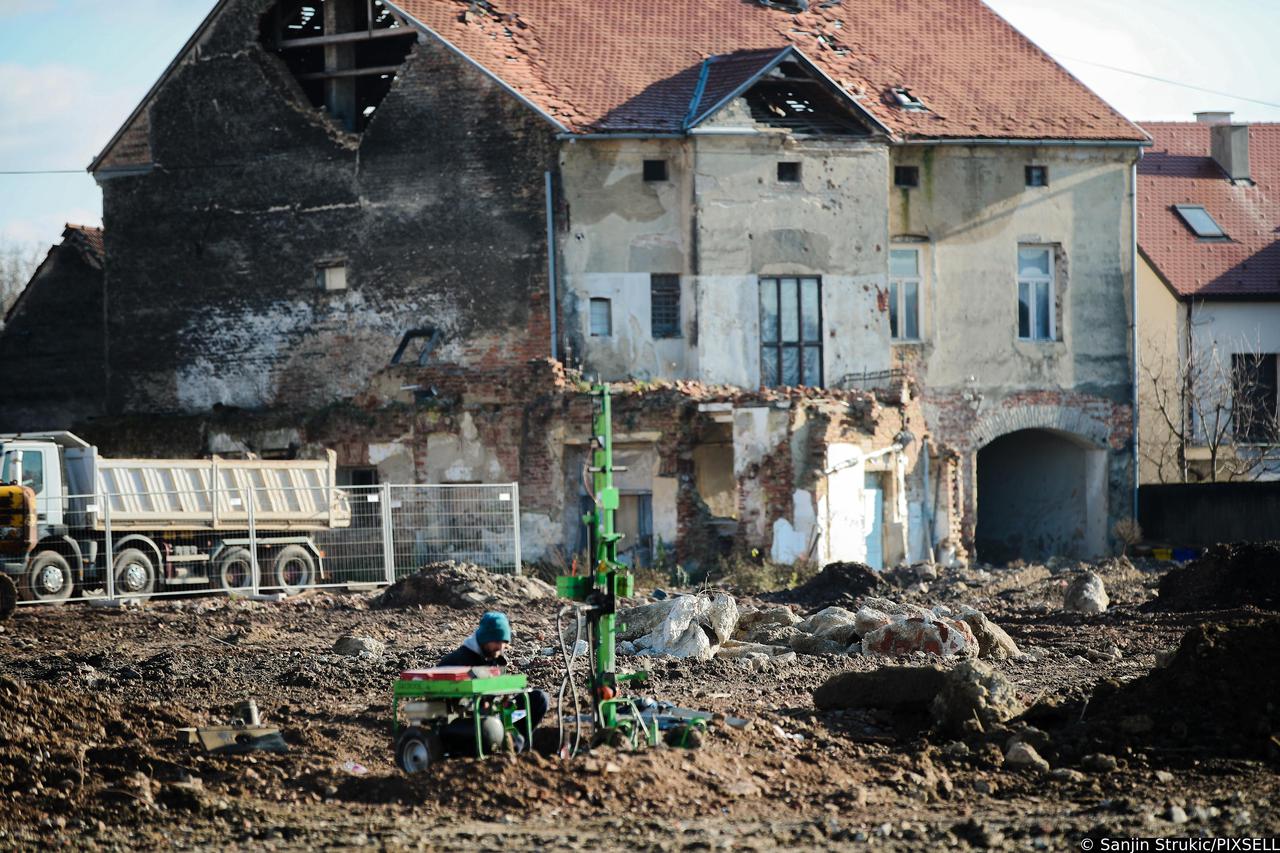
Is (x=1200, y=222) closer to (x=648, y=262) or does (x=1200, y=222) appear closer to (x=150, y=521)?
(x=648, y=262)

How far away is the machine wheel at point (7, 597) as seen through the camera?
22.1 m

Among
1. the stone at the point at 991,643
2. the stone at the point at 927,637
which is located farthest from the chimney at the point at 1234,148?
the stone at the point at 927,637

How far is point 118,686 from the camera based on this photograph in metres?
16.0

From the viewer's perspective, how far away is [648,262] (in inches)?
1259

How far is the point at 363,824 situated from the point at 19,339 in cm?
3249

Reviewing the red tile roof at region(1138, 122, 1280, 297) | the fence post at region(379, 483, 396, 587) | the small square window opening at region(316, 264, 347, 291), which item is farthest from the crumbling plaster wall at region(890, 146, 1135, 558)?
the fence post at region(379, 483, 396, 587)

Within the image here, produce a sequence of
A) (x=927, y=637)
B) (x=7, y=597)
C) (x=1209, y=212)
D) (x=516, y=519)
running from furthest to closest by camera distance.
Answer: (x=1209, y=212) < (x=516, y=519) < (x=7, y=597) < (x=927, y=637)

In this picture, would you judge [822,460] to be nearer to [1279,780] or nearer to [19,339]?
[1279,780]

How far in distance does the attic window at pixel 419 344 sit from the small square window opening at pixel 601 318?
2.86m

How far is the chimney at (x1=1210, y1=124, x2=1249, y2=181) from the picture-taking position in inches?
1630

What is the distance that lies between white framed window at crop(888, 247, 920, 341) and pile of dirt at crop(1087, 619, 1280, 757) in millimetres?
20626

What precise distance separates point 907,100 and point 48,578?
18.8 metres

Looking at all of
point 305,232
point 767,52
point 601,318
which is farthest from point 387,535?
point 767,52

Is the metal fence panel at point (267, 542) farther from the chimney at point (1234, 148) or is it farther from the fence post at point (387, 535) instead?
the chimney at point (1234, 148)
